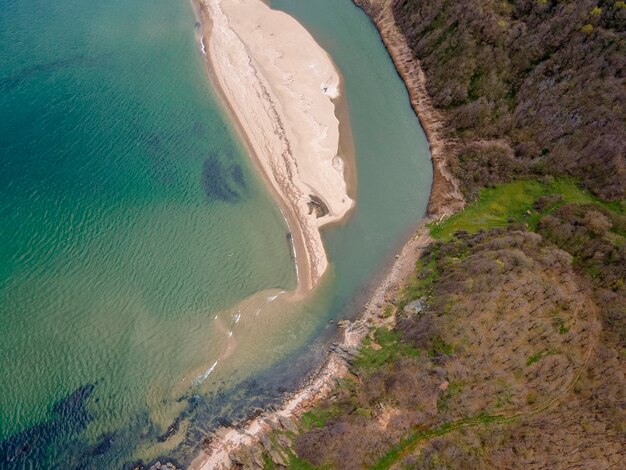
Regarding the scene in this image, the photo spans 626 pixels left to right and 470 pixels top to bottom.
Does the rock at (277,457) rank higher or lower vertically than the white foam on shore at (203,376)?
lower

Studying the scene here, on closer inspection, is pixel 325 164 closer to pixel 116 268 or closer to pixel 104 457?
pixel 116 268

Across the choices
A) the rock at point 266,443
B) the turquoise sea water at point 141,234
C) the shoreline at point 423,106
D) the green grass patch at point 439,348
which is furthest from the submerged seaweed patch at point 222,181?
the green grass patch at point 439,348

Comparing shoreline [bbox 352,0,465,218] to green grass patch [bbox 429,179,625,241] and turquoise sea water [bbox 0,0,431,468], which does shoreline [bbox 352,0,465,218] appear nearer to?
turquoise sea water [bbox 0,0,431,468]

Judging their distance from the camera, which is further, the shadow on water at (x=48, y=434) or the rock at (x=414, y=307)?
the rock at (x=414, y=307)

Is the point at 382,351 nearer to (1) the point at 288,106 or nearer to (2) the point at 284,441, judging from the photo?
(2) the point at 284,441

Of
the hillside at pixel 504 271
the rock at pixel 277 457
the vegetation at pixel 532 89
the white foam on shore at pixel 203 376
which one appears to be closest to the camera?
the hillside at pixel 504 271

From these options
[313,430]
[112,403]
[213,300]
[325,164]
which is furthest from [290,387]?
[325,164]

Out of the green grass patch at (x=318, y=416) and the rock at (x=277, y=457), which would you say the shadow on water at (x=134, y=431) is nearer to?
the green grass patch at (x=318, y=416)

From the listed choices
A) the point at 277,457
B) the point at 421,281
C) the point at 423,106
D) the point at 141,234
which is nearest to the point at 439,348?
the point at 421,281
